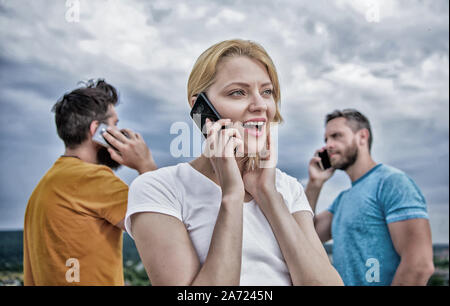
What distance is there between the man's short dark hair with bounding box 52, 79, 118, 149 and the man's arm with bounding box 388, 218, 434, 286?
5.49 ft

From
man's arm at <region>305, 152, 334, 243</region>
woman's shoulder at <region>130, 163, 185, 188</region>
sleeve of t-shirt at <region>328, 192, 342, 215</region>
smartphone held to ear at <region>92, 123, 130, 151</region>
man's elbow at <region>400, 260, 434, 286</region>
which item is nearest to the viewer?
woman's shoulder at <region>130, 163, 185, 188</region>

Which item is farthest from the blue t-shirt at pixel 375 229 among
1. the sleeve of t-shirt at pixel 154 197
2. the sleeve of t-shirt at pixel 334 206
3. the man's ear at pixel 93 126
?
the man's ear at pixel 93 126

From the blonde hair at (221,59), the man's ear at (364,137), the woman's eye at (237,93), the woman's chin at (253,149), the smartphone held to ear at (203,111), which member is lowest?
the woman's chin at (253,149)

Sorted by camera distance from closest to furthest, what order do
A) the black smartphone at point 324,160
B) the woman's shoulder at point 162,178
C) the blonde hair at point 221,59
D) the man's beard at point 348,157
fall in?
the woman's shoulder at point 162,178 < the blonde hair at point 221,59 < the black smartphone at point 324,160 < the man's beard at point 348,157

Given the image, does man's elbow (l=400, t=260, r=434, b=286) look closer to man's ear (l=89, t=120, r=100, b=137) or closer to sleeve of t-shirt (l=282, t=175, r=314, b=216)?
sleeve of t-shirt (l=282, t=175, r=314, b=216)

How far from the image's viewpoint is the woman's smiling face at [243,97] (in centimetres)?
124

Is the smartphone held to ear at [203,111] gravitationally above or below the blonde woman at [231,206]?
above

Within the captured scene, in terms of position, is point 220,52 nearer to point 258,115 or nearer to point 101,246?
point 258,115

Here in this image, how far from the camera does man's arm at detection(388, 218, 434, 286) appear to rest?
2045mm

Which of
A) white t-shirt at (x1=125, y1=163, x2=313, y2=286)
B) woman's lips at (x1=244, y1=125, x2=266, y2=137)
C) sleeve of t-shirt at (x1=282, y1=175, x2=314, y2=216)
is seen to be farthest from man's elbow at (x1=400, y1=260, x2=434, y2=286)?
woman's lips at (x1=244, y1=125, x2=266, y2=137)

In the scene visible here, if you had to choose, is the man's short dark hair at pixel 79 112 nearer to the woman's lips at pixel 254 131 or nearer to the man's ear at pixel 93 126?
the man's ear at pixel 93 126

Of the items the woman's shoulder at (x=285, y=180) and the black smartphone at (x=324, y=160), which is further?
the black smartphone at (x=324, y=160)

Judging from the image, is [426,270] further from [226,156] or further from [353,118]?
[226,156]

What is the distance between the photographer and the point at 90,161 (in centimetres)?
→ 168
